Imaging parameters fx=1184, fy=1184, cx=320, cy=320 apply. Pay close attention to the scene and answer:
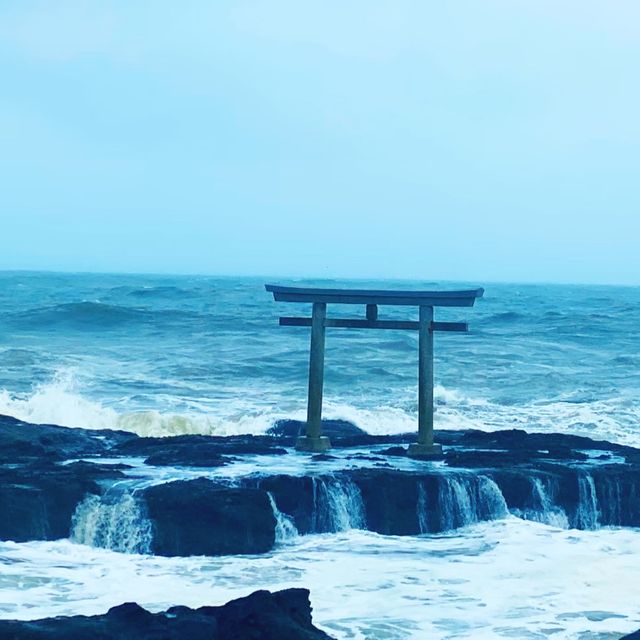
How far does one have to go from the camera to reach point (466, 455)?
15117 mm

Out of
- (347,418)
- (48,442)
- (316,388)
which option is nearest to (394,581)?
(316,388)

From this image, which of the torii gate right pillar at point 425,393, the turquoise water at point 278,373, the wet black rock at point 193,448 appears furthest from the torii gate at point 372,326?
the turquoise water at point 278,373

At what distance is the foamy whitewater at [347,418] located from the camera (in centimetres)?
1059

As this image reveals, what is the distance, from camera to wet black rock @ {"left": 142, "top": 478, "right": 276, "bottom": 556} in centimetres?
1226

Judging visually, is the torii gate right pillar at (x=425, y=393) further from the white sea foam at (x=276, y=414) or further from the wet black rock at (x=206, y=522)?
the white sea foam at (x=276, y=414)

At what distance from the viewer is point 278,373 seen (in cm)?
3031

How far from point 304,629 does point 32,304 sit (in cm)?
5239

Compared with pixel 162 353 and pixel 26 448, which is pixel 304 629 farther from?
pixel 162 353

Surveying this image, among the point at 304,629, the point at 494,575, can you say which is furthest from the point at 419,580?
the point at 304,629

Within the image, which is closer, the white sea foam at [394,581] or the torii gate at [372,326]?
the white sea foam at [394,581]

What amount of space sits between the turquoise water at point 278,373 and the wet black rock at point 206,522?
786cm

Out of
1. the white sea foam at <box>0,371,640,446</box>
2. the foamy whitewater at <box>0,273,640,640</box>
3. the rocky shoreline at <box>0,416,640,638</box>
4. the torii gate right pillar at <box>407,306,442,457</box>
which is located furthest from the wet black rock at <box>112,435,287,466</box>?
the white sea foam at <box>0,371,640,446</box>

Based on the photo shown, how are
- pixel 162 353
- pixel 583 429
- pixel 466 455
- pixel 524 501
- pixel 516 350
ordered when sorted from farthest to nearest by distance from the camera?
→ 1. pixel 516 350
2. pixel 162 353
3. pixel 583 429
4. pixel 466 455
5. pixel 524 501

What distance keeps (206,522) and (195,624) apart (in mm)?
3941
